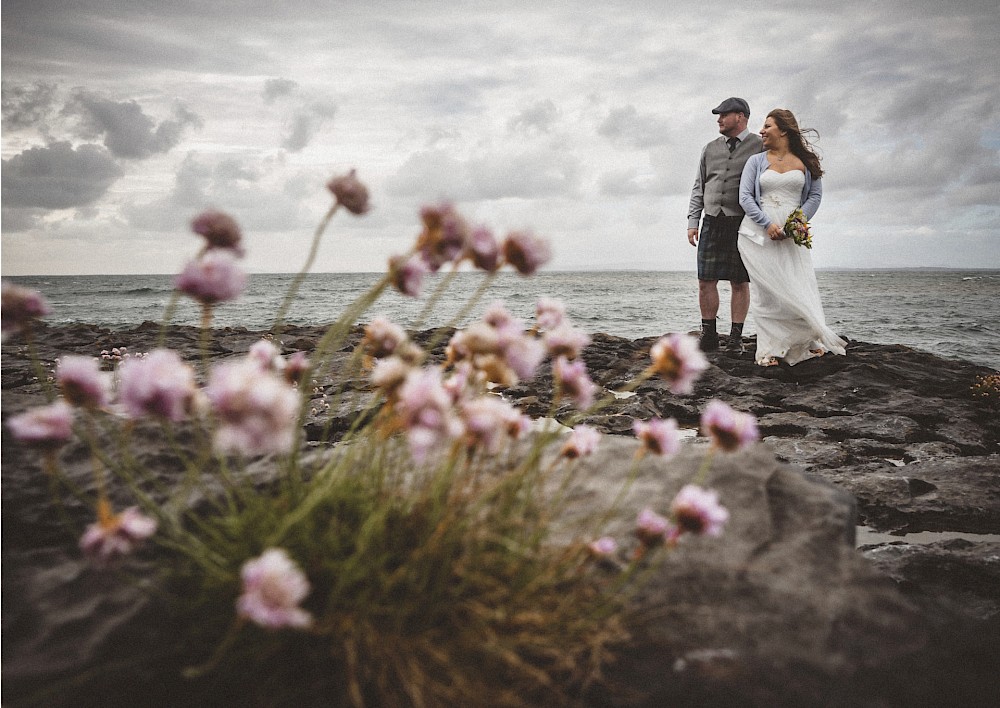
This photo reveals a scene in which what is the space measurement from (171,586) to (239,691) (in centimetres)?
29

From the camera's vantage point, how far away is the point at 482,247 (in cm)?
130

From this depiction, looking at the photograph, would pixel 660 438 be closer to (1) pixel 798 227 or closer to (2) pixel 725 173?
(1) pixel 798 227

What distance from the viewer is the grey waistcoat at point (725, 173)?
279 inches

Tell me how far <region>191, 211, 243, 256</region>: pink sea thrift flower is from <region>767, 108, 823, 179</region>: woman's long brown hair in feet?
20.8

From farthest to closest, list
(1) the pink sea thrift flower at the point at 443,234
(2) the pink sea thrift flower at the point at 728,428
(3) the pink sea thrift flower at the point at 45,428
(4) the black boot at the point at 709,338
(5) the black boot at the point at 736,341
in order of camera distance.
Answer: (4) the black boot at the point at 709,338 → (5) the black boot at the point at 736,341 → (2) the pink sea thrift flower at the point at 728,428 → (1) the pink sea thrift flower at the point at 443,234 → (3) the pink sea thrift flower at the point at 45,428

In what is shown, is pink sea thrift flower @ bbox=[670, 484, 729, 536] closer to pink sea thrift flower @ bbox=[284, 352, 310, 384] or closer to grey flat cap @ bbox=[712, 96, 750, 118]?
pink sea thrift flower @ bbox=[284, 352, 310, 384]

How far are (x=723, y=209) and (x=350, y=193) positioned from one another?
6574 mm

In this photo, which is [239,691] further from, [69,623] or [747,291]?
[747,291]

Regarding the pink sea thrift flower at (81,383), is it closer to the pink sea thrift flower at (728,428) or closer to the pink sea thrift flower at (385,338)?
the pink sea thrift flower at (385,338)

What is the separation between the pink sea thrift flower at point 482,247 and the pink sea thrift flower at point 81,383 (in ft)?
2.47

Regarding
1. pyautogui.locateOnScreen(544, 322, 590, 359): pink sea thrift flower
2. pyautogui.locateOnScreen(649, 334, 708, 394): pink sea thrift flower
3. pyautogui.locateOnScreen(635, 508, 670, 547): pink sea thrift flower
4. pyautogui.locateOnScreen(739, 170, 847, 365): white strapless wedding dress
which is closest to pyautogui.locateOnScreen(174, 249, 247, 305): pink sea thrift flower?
pyautogui.locateOnScreen(544, 322, 590, 359): pink sea thrift flower

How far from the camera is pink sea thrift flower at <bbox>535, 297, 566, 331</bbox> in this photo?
1.60 metres

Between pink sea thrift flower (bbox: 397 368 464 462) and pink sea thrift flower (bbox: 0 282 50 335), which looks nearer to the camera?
pink sea thrift flower (bbox: 397 368 464 462)

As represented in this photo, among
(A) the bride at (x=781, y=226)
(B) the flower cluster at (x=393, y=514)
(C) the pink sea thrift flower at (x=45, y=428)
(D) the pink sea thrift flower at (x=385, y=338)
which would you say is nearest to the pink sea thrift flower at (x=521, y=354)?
(B) the flower cluster at (x=393, y=514)
